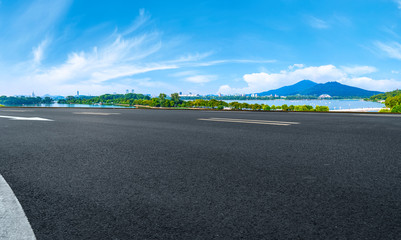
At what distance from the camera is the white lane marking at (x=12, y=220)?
1833 mm

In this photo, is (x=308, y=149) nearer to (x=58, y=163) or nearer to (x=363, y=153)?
(x=363, y=153)

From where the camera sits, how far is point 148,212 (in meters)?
2.17

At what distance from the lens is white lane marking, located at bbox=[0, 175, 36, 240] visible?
6.01 ft

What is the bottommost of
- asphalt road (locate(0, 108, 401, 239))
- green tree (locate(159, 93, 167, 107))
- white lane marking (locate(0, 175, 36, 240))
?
white lane marking (locate(0, 175, 36, 240))

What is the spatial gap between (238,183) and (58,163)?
2.90 m

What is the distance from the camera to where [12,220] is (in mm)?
2039

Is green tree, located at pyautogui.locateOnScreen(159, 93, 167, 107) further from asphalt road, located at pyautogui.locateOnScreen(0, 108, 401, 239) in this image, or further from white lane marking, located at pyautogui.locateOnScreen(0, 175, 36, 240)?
white lane marking, located at pyautogui.locateOnScreen(0, 175, 36, 240)

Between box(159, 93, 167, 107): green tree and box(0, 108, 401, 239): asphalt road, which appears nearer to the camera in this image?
box(0, 108, 401, 239): asphalt road

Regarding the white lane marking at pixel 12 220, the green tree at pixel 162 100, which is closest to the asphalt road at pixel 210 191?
the white lane marking at pixel 12 220

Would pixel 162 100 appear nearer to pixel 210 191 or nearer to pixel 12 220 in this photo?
pixel 210 191

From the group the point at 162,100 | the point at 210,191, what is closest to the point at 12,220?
the point at 210,191

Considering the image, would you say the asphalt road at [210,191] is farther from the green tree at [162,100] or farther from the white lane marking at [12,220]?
the green tree at [162,100]

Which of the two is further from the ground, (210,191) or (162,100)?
(162,100)

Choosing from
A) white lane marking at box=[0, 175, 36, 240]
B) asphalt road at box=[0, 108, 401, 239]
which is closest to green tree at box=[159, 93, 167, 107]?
asphalt road at box=[0, 108, 401, 239]
